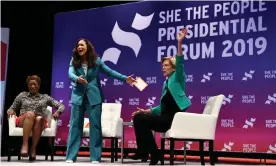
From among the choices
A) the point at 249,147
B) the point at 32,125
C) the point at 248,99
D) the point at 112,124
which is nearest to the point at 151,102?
the point at 112,124

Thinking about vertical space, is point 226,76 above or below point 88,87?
above

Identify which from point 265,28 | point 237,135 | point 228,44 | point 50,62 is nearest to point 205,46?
point 228,44

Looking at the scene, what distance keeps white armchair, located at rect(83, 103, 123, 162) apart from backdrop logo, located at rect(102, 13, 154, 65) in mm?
1384

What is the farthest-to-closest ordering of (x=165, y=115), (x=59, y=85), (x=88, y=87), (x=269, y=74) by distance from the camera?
(x=59, y=85), (x=269, y=74), (x=88, y=87), (x=165, y=115)

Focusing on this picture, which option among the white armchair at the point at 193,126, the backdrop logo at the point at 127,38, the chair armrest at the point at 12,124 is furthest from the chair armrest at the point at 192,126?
the backdrop logo at the point at 127,38

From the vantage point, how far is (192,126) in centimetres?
495

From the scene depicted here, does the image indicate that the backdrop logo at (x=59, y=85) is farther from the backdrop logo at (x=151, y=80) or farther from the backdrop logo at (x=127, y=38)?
the backdrop logo at (x=151, y=80)

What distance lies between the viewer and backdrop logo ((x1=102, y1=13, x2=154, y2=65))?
24.2 feet

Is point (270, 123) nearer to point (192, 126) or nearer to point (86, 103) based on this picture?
point (192, 126)

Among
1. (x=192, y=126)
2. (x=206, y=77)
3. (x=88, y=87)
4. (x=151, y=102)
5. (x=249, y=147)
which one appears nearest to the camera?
(x=192, y=126)

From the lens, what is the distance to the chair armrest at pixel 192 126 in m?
4.80

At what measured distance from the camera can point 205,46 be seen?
674 cm

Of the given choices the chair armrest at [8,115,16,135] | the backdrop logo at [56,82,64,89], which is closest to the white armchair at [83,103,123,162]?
the chair armrest at [8,115,16,135]

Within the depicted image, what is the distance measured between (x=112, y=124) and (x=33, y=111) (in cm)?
104
